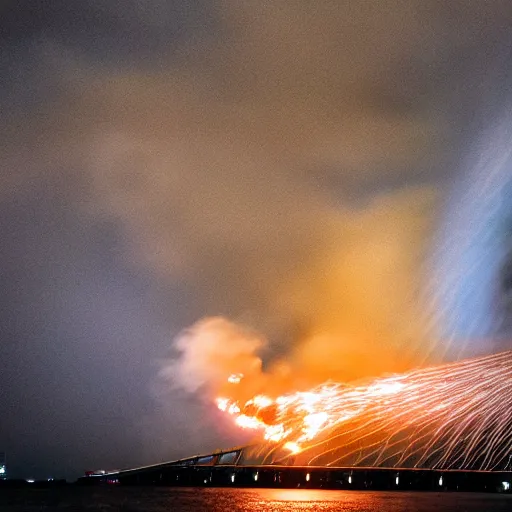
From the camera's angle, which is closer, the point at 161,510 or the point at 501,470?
the point at 161,510

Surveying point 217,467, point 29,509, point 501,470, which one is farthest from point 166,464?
point 29,509

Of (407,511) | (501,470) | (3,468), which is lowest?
(407,511)

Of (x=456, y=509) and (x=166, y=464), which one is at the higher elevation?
(x=166, y=464)

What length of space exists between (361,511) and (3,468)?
145499mm

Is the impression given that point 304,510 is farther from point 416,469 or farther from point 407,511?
point 416,469

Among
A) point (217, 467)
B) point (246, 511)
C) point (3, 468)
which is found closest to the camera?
point (246, 511)

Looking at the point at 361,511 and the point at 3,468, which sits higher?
the point at 3,468

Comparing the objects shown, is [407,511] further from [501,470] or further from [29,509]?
[501,470]

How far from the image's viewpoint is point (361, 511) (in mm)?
75750

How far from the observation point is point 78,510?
253 ft

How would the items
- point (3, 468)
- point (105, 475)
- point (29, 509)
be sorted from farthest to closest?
point (3, 468) < point (105, 475) < point (29, 509)

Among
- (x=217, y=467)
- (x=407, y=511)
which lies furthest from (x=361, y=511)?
(x=217, y=467)

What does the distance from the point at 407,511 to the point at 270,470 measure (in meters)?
76.4

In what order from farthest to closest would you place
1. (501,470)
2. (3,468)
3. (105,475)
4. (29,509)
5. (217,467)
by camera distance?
1. (3,468)
2. (105,475)
3. (217,467)
4. (501,470)
5. (29,509)
